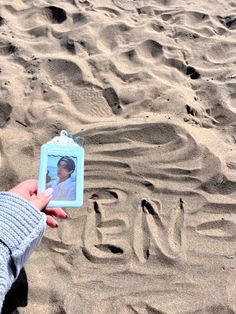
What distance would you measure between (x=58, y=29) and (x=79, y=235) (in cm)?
235

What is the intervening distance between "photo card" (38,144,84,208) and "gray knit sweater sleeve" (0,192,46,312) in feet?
0.95

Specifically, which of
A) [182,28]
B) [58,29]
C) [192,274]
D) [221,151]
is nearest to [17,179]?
[192,274]

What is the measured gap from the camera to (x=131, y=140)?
294cm

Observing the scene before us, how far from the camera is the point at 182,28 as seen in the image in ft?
13.2

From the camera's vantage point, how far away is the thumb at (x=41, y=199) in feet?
6.49

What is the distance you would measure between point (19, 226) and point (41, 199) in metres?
0.27

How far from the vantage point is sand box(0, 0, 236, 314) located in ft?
7.43

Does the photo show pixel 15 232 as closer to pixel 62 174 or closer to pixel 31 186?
pixel 31 186

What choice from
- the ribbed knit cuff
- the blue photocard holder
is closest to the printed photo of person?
the blue photocard holder

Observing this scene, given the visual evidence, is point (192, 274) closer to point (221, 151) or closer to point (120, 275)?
point (120, 275)

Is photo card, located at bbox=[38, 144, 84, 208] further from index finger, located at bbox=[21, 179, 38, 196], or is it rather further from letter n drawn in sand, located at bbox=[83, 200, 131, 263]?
letter n drawn in sand, located at bbox=[83, 200, 131, 263]

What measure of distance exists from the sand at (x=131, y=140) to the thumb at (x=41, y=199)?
1.55 feet

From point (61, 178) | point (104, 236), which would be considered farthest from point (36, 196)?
point (104, 236)

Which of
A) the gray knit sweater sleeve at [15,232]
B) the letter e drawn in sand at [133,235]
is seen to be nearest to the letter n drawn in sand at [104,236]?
the letter e drawn in sand at [133,235]
